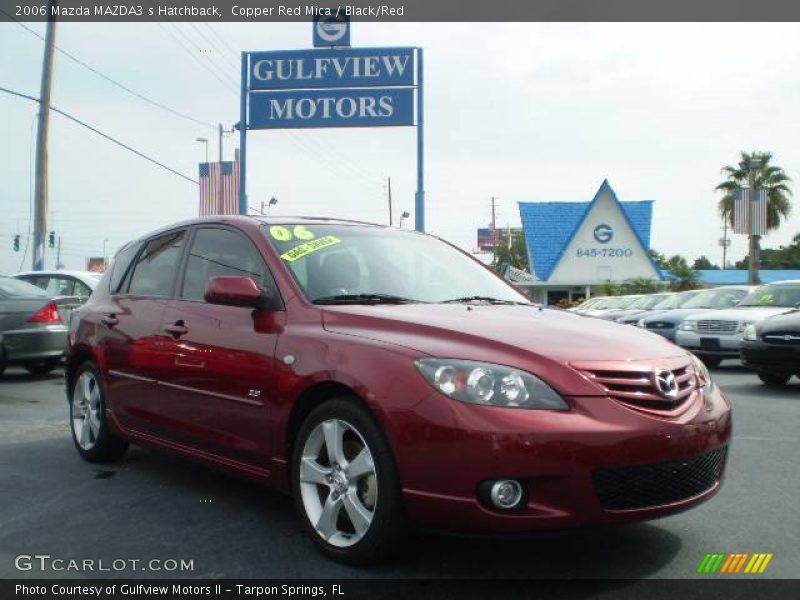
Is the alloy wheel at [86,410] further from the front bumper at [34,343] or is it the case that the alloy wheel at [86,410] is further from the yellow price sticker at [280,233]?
the front bumper at [34,343]

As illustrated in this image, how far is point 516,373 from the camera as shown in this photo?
3324mm

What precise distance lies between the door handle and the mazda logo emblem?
2523 millimetres

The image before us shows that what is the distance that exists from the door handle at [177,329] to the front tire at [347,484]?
1214 millimetres

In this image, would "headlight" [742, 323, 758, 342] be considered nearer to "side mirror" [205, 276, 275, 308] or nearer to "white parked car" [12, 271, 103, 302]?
"side mirror" [205, 276, 275, 308]

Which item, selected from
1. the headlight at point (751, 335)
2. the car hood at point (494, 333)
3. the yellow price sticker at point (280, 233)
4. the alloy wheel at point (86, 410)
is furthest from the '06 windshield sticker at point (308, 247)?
the headlight at point (751, 335)

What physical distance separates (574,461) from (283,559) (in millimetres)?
1383

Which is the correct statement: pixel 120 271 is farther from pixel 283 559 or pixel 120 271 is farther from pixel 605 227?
pixel 605 227

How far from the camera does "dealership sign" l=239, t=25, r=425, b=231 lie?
20.4 meters

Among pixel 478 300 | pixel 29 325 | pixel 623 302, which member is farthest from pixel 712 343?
pixel 623 302

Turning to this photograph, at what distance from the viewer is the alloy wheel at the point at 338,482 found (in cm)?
353

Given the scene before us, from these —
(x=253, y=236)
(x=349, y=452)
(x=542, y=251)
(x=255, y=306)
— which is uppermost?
(x=542, y=251)

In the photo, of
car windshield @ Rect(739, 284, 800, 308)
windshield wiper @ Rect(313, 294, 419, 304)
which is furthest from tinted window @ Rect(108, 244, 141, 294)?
car windshield @ Rect(739, 284, 800, 308)

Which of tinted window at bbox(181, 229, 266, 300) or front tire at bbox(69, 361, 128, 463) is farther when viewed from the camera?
front tire at bbox(69, 361, 128, 463)

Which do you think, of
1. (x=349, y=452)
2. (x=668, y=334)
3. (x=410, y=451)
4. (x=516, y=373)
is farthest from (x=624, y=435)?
(x=668, y=334)
